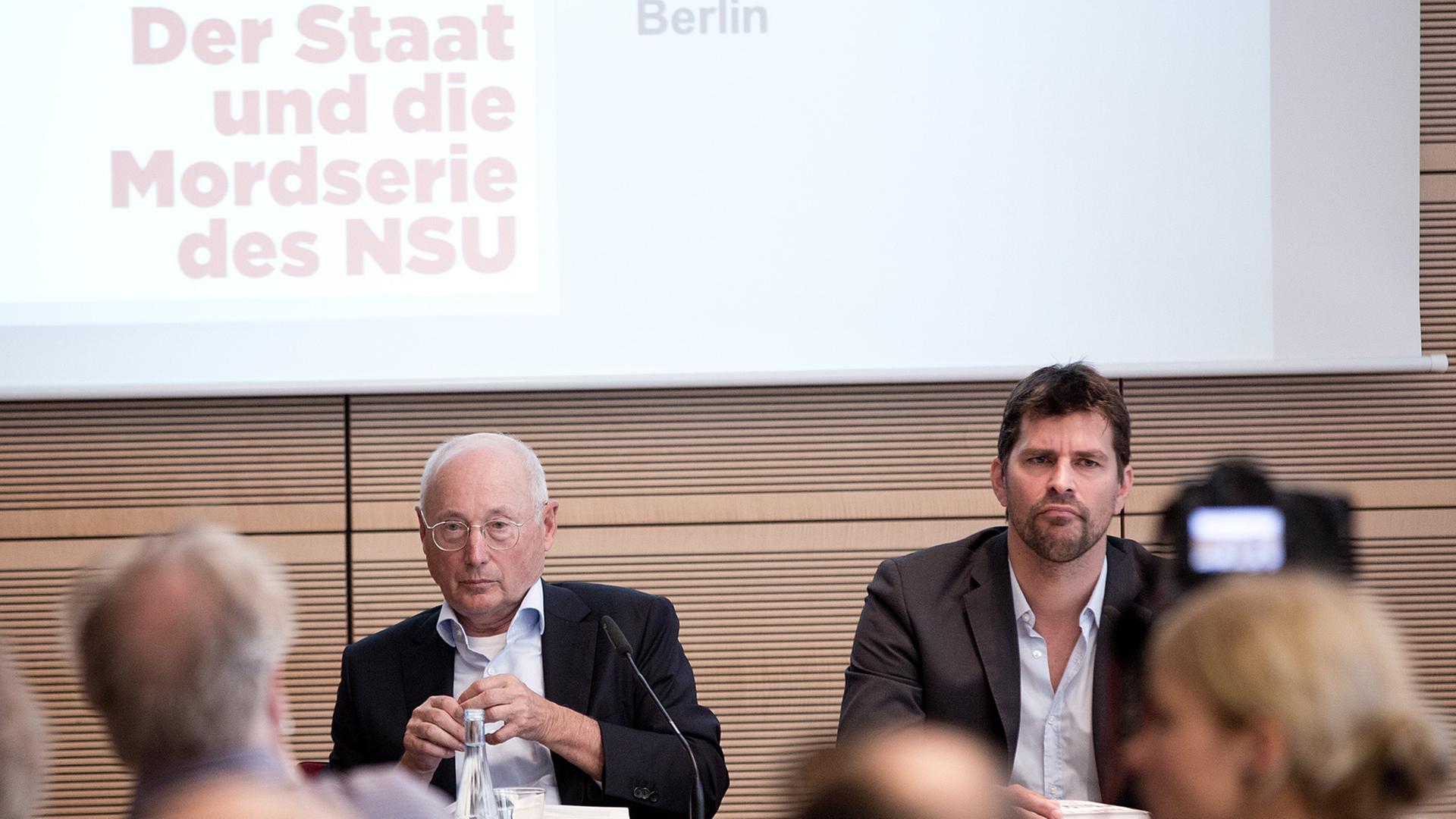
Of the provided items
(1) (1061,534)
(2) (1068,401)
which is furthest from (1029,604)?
(2) (1068,401)

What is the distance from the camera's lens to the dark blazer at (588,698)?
7.58ft

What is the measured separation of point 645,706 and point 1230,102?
2202 millimetres

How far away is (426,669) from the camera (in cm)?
245

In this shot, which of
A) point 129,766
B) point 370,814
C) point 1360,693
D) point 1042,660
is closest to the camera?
point 1360,693

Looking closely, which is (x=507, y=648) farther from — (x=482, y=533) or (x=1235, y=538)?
(x=1235, y=538)

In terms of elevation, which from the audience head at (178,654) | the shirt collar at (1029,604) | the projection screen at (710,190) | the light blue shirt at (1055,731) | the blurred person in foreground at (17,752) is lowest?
the light blue shirt at (1055,731)

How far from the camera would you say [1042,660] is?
2.36 m

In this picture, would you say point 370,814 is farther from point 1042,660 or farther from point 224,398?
point 224,398

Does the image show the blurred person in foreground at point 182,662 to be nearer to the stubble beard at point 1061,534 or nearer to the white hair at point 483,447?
the white hair at point 483,447

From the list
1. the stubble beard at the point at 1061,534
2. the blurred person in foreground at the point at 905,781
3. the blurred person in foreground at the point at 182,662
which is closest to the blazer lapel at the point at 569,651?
the stubble beard at the point at 1061,534

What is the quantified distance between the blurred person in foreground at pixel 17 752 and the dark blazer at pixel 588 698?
3.79 ft

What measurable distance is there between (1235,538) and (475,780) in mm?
1131

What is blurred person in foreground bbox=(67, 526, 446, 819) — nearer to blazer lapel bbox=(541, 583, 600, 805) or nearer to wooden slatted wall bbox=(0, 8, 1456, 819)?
blazer lapel bbox=(541, 583, 600, 805)

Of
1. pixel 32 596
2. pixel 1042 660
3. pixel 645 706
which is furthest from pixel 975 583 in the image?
pixel 32 596
